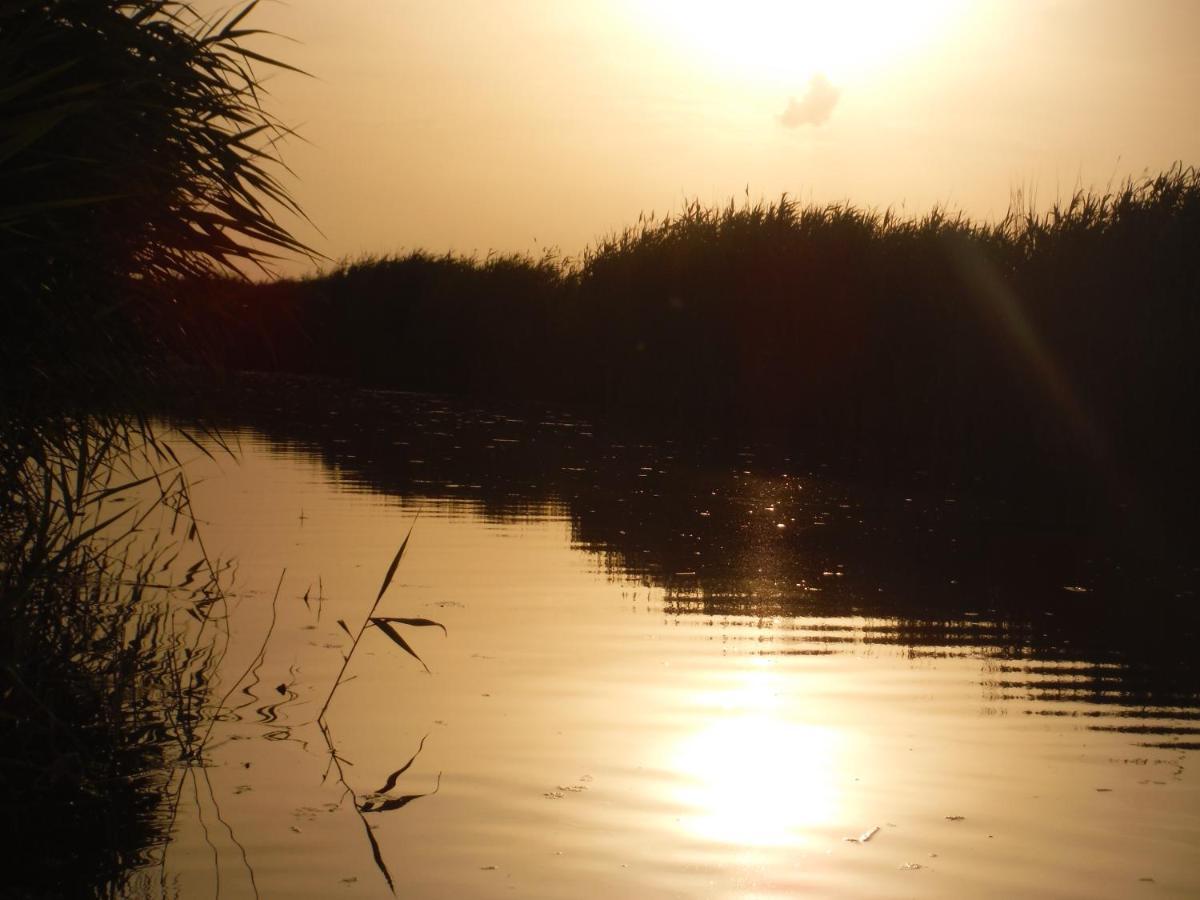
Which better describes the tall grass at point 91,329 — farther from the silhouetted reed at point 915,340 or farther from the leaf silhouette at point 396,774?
the silhouetted reed at point 915,340

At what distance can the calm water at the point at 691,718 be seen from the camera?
3.54 m

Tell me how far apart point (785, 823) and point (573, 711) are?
124 cm

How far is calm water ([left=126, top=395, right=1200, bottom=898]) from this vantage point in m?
3.54

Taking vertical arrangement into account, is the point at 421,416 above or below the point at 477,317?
below

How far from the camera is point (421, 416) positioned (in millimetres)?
21859

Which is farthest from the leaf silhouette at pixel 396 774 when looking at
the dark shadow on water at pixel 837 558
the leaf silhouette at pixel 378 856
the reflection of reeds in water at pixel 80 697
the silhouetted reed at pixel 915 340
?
the silhouetted reed at pixel 915 340

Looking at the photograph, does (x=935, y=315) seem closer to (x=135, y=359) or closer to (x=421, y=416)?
(x=421, y=416)

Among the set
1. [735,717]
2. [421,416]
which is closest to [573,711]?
[735,717]

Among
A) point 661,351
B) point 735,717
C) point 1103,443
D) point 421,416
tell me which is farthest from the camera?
point 661,351

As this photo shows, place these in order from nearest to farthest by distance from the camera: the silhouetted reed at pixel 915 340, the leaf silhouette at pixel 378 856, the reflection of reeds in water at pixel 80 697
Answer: the leaf silhouette at pixel 378 856 < the reflection of reeds in water at pixel 80 697 < the silhouetted reed at pixel 915 340

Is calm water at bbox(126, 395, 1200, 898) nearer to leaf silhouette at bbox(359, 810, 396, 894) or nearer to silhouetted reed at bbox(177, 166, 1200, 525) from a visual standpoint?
leaf silhouette at bbox(359, 810, 396, 894)

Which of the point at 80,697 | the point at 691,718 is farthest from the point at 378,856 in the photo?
the point at 691,718

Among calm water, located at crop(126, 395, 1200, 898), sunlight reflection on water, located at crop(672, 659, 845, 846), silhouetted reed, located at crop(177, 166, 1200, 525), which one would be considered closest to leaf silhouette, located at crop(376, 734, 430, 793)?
calm water, located at crop(126, 395, 1200, 898)

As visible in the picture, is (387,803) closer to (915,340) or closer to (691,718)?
(691,718)
